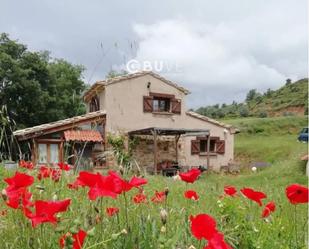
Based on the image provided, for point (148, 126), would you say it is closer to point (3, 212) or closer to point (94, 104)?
point (94, 104)

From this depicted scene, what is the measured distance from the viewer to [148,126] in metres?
22.6

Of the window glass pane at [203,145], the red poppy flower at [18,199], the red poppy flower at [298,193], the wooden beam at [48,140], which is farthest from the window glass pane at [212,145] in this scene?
the red poppy flower at [18,199]

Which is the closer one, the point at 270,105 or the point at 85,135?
the point at 85,135

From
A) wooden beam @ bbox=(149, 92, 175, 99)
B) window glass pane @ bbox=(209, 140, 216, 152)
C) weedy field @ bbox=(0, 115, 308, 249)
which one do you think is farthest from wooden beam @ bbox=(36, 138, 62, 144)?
weedy field @ bbox=(0, 115, 308, 249)

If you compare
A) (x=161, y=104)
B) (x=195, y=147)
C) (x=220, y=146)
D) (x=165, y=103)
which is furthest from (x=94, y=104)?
(x=220, y=146)

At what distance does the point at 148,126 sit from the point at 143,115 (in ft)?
2.13

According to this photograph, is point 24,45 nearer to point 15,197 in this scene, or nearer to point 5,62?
point 5,62

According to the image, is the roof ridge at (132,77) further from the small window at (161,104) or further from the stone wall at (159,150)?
the stone wall at (159,150)

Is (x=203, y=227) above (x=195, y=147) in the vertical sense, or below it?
above

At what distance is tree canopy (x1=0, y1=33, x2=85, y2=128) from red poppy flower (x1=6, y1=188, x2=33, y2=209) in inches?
985

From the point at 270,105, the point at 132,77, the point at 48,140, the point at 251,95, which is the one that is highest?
the point at 132,77

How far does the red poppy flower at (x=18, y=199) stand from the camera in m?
1.38

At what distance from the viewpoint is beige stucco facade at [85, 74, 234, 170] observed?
2180cm

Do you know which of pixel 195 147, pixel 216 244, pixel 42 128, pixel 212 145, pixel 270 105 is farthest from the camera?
pixel 270 105
